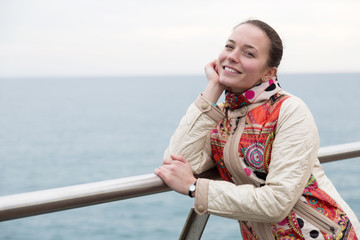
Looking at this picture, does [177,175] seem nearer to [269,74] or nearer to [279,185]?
[279,185]

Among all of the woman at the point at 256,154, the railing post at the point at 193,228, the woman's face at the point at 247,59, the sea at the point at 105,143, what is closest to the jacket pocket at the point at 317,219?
the woman at the point at 256,154

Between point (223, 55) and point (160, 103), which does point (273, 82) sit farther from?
point (160, 103)

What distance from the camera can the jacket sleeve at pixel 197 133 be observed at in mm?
1596

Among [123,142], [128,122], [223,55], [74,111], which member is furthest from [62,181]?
[74,111]

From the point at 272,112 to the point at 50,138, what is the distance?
210ft

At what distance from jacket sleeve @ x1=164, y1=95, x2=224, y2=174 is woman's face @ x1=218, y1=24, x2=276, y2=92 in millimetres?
114

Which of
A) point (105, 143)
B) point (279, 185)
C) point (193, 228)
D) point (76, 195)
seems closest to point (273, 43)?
point (279, 185)

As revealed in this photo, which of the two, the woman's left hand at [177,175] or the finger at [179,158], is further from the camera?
the finger at [179,158]

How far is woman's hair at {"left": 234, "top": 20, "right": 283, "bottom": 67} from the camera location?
5.28ft

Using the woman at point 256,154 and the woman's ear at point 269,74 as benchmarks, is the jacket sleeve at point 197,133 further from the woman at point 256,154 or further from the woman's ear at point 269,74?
the woman's ear at point 269,74

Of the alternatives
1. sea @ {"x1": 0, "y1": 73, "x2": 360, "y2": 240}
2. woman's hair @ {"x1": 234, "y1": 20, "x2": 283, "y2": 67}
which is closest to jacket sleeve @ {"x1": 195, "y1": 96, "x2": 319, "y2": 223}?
woman's hair @ {"x1": 234, "y1": 20, "x2": 283, "y2": 67}

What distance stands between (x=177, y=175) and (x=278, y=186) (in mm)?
305

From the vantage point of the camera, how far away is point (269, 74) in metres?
1.63

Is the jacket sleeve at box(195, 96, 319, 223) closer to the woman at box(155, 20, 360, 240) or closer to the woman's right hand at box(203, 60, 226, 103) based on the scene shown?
the woman at box(155, 20, 360, 240)
